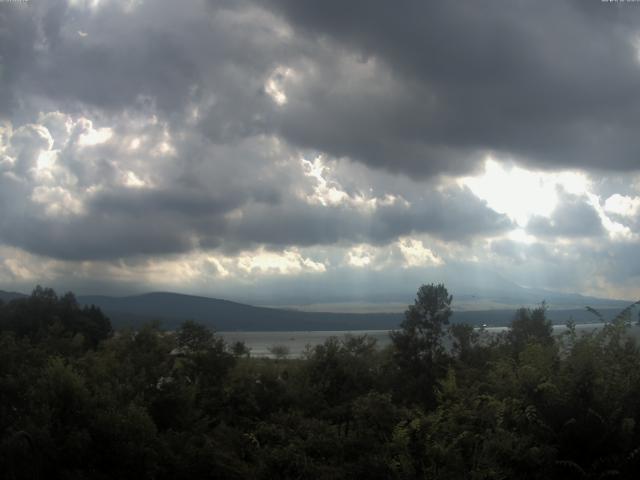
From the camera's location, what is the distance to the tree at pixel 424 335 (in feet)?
90.2

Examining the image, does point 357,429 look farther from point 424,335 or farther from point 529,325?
point 529,325

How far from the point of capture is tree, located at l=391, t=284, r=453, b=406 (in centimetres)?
2748

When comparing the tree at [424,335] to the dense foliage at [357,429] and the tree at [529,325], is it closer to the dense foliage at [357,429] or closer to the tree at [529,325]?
the tree at [529,325]

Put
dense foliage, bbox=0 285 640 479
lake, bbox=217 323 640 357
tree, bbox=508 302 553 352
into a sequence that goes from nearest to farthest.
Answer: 1. dense foliage, bbox=0 285 640 479
2. lake, bbox=217 323 640 357
3. tree, bbox=508 302 553 352

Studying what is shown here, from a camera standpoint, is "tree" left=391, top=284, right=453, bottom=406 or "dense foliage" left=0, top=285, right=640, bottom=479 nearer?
"dense foliage" left=0, top=285, right=640, bottom=479

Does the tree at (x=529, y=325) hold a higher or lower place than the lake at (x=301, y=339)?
higher

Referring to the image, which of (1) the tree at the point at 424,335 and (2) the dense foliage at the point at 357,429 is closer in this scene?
(2) the dense foliage at the point at 357,429

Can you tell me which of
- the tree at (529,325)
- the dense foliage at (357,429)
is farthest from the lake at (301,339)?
the dense foliage at (357,429)

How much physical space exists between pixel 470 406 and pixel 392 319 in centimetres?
13249

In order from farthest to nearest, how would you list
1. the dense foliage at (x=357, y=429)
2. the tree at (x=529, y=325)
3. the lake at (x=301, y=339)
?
1. the tree at (x=529, y=325)
2. the lake at (x=301, y=339)
3. the dense foliage at (x=357, y=429)

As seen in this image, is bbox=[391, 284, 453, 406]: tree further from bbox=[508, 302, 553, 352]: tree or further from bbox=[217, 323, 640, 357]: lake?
bbox=[508, 302, 553, 352]: tree

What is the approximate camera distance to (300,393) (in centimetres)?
1912

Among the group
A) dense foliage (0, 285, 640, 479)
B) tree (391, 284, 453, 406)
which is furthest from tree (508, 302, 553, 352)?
dense foliage (0, 285, 640, 479)

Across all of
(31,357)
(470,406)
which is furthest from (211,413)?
(470,406)
